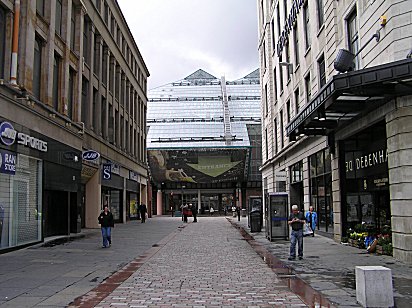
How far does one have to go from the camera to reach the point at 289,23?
28594 millimetres

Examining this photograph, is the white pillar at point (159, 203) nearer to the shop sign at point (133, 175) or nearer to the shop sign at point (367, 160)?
the shop sign at point (133, 175)

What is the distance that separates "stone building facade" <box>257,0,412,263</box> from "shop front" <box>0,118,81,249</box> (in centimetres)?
1055

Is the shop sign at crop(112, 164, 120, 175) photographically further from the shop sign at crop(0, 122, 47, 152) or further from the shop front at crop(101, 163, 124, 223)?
the shop sign at crop(0, 122, 47, 152)

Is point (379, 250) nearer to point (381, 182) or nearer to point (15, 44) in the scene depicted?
point (381, 182)

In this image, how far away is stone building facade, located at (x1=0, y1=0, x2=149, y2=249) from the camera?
16172 millimetres

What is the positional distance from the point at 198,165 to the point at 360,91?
191 ft

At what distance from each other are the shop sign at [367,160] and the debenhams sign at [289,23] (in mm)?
10877

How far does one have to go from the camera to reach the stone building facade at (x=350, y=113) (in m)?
12.2

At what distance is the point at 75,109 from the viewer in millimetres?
24688

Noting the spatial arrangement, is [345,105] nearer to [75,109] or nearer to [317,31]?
[317,31]

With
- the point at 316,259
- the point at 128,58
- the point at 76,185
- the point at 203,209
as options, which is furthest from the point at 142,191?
the point at 316,259

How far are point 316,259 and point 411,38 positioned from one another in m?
6.93

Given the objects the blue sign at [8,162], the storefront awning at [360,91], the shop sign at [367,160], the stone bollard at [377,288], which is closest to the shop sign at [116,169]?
the blue sign at [8,162]

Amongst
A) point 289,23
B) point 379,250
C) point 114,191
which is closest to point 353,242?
point 379,250
